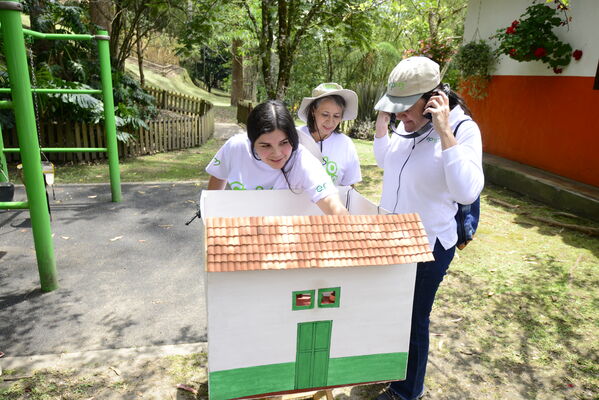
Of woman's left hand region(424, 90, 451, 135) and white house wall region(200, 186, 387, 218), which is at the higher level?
woman's left hand region(424, 90, 451, 135)

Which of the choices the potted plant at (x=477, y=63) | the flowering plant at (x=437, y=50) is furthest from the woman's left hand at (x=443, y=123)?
the flowering plant at (x=437, y=50)

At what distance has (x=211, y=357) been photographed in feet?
4.10

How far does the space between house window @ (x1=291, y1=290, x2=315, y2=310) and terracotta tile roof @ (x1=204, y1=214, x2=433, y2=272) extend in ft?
0.37

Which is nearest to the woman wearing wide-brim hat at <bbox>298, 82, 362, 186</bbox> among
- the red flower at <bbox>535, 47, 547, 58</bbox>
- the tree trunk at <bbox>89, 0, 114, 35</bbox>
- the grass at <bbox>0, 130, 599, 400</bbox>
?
the grass at <bbox>0, 130, 599, 400</bbox>

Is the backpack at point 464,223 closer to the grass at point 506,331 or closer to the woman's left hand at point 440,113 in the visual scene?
the woman's left hand at point 440,113

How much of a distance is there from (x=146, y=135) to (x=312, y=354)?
350 inches

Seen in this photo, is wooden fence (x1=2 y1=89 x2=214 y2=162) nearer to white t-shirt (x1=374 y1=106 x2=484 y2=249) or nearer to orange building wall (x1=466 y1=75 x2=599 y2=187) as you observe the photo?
orange building wall (x1=466 y1=75 x2=599 y2=187)

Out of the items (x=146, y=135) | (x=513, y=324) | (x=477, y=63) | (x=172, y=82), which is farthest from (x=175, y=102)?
(x=172, y=82)

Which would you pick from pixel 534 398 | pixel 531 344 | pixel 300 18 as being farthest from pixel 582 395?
pixel 300 18

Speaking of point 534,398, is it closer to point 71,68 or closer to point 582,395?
point 582,395

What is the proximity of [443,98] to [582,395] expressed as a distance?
217 cm

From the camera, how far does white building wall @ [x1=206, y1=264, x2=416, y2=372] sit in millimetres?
1220

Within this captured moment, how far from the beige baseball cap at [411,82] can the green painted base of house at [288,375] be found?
0.97 m

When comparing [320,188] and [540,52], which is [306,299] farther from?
[540,52]
